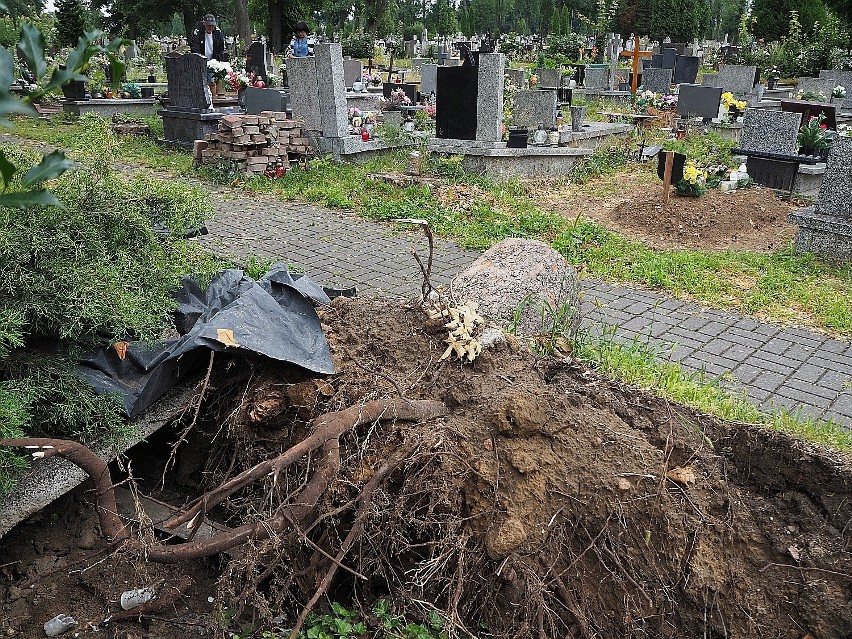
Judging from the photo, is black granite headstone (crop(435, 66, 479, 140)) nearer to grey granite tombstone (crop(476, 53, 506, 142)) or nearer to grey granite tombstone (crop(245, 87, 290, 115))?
grey granite tombstone (crop(476, 53, 506, 142))

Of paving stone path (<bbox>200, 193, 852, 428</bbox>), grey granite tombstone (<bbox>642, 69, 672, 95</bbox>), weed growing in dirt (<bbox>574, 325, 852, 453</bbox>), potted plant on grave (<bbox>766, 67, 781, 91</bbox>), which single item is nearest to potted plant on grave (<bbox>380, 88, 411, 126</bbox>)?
paving stone path (<bbox>200, 193, 852, 428</bbox>)

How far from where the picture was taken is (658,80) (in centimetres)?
1783

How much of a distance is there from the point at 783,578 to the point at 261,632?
6.16ft

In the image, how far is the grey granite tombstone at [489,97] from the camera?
10.1 metres

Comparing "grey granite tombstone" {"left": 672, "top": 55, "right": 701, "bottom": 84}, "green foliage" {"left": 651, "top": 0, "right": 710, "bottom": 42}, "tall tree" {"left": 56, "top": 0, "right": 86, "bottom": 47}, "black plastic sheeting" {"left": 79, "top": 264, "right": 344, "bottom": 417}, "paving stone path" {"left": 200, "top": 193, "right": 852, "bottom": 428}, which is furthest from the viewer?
"green foliage" {"left": 651, "top": 0, "right": 710, "bottom": 42}

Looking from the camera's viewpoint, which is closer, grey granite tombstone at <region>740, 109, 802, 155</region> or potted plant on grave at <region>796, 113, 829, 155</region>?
potted plant on grave at <region>796, 113, 829, 155</region>

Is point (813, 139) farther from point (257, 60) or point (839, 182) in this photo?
point (257, 60)

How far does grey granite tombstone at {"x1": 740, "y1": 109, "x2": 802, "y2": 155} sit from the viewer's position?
32.7 ft

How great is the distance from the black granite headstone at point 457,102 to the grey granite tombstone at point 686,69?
11.5m

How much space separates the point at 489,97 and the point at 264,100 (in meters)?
4.97

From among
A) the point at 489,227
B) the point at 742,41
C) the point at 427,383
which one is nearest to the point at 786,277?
the point at 489,227

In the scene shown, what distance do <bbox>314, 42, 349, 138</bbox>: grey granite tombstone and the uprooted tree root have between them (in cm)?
870

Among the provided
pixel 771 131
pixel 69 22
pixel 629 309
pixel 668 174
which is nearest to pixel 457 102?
pixel 668 174

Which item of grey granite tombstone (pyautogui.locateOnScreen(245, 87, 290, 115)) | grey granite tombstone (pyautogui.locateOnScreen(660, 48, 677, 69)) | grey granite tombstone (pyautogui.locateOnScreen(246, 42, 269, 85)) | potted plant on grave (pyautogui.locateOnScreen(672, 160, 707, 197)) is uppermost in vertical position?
grey granite tombstone (pyautogui.locateOnScreen(246, 42, 269, 85))
